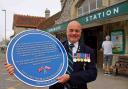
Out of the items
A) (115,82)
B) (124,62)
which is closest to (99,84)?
(115,82)

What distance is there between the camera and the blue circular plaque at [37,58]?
13.2 feet

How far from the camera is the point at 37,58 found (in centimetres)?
416

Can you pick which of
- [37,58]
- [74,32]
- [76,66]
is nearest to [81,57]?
[76,66]

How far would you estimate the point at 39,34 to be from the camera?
4258 mm

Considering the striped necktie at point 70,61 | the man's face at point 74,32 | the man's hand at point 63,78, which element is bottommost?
the man's hand at point 63,78

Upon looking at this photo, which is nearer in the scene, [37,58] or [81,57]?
[37,58]

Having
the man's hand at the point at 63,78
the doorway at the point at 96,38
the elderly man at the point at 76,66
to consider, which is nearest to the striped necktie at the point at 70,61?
the elderly man at the point at 76,66

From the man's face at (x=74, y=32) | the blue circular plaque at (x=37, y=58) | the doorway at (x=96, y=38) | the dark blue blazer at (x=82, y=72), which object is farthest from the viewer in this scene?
the doorway at (x=96, y=38)

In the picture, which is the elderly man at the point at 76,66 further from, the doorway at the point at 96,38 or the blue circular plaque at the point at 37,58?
the doorway at the point at 96,38

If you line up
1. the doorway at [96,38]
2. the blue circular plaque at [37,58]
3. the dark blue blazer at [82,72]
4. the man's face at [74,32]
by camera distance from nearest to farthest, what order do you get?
the blue circular plaque at [37,58]
the dark blue blazer at [82,72]
the man's face at [74,32]
the doorway at [96,38]

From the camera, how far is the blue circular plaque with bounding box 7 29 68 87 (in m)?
4.03

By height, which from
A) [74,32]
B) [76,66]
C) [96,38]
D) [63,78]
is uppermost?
[96,38]

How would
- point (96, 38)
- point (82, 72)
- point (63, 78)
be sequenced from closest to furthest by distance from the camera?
1. point (63, 78)
2. point (82, 72)
3. point (96, 38)

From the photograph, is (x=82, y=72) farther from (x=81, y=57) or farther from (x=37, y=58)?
(x=37, y=58)
